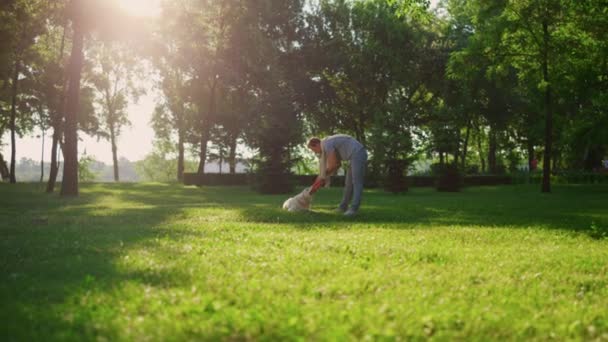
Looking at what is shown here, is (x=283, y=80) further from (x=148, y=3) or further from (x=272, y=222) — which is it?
(x=272, y=222)

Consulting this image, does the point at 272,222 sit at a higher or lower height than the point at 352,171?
lower

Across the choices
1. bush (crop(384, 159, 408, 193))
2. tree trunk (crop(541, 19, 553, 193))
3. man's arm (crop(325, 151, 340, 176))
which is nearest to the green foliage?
bush (crop(384, 159, 408, 193))

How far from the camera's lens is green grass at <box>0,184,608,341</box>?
471cm

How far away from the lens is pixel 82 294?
571 cm

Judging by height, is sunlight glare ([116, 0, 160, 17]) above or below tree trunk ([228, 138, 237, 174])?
above

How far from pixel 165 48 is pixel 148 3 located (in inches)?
236

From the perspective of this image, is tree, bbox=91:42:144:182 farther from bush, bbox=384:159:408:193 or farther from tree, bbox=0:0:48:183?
bush, bbox=384:159:408:193

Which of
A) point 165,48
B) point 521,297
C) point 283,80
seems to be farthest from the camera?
point 283,80

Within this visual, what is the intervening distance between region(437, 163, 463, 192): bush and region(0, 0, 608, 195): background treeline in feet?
0.67

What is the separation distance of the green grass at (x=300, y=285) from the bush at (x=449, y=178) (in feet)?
85.7

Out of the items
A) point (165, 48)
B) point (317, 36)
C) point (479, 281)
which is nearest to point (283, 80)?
point (317, 36)

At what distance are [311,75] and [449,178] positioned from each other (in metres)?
18.8

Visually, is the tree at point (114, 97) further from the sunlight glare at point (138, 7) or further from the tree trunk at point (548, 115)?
the tree trunk at point (548, 115)

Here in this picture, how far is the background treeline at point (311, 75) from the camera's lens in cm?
3077
